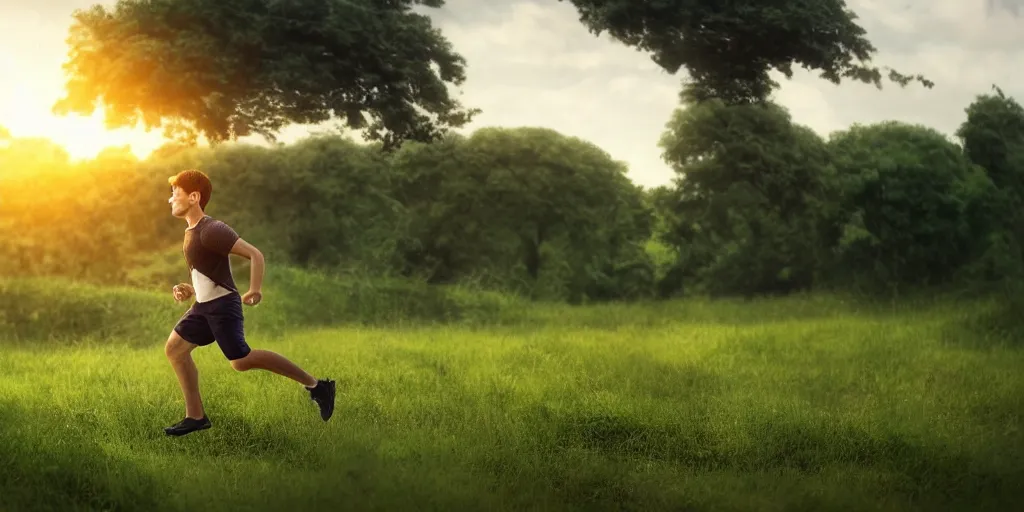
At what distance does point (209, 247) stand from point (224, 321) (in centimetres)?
47

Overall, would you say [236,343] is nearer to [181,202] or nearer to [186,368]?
[186,368]

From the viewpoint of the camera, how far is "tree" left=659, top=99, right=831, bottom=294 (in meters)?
15.1

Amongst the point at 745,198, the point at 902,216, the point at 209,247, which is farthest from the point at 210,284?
the point at 902,216

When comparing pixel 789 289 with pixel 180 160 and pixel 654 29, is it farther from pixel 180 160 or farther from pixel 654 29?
pixel 180 160

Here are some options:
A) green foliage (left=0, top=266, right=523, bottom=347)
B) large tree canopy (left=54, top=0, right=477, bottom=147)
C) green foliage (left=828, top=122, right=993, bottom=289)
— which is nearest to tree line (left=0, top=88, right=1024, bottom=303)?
green foliage (left=828, top=122, right=993, bottom=289)

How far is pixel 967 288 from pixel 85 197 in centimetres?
1534

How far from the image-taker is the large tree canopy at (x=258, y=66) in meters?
11.4

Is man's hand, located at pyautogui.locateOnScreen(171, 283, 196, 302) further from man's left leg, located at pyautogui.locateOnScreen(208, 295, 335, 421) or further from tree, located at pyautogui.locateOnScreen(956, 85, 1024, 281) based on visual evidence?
tree, located at pyautogui.locateOnScreen(956, 85, 1024, 281)

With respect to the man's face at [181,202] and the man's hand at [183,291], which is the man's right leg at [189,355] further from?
the man's face at [181,202]

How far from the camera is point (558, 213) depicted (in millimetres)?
15930

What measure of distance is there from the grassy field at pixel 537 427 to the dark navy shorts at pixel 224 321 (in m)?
0.91

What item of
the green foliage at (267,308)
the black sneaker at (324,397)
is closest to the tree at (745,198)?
the green foliage at (267,308)

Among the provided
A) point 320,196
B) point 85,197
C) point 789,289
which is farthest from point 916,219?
point 85,197

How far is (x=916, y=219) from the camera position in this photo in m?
16.7
